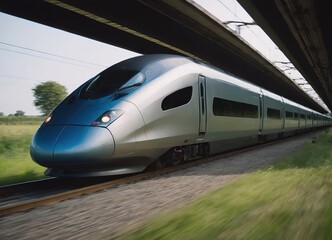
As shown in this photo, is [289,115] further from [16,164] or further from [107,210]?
[107,210]

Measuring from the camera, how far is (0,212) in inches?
165

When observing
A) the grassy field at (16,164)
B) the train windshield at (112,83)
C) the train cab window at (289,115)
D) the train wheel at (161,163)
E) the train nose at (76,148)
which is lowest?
the grassy field at (16,164)

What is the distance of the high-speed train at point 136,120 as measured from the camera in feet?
19.0

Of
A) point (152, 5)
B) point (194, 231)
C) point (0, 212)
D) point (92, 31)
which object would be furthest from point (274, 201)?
point (92, 31)

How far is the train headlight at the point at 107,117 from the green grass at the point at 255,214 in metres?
2.10

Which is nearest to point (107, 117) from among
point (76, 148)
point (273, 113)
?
point (76, 148)

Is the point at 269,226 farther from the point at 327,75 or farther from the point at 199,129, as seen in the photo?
the point at 327,75

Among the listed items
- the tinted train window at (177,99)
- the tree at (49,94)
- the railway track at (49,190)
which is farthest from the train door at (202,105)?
the tree at (49,94)

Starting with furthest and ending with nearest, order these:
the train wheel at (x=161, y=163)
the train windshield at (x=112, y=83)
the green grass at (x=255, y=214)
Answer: the train wheel at (x=161, y=163)
the train windshield at (x=112, y=83)
the green grass at (x=255, y=214)

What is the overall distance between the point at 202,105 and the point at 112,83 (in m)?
2.66

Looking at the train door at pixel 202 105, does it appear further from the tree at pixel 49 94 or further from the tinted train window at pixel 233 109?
the tree at pixel 49 94

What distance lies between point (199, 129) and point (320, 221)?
538 cm

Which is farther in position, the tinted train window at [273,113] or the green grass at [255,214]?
the tinted train window at [273,113]

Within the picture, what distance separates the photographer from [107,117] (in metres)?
6.00
